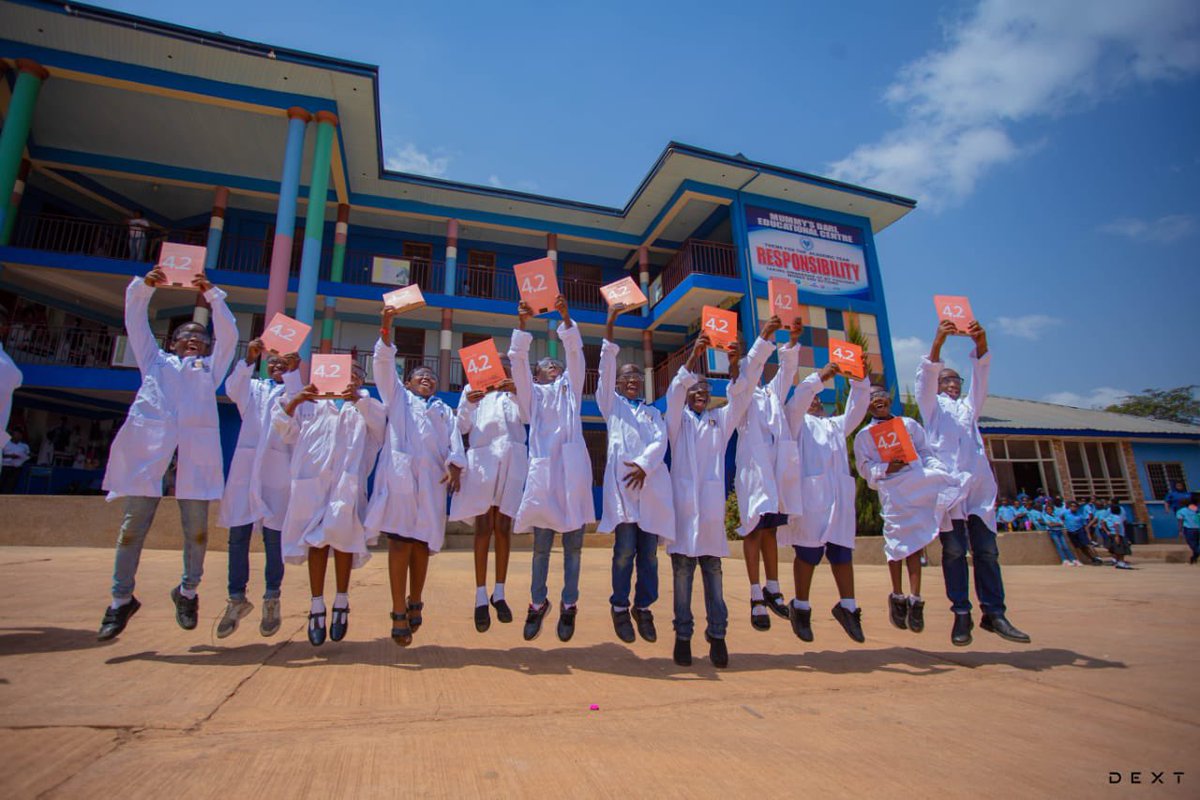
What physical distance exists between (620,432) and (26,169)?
19209 mm

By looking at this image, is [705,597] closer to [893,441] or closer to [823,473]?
[823,473]

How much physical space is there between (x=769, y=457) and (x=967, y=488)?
1.39 metres

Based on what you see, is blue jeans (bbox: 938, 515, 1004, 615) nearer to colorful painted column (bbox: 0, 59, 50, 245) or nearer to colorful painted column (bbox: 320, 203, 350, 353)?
colorful painted column (bbox: 320, 203, 350, 353)

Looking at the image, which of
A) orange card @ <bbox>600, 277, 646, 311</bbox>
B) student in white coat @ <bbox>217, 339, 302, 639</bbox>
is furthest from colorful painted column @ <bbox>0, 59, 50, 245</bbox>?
orange card @ <bbox>600, 277, 646, 311</bbox>

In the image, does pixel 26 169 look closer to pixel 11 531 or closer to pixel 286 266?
pixel 286 266

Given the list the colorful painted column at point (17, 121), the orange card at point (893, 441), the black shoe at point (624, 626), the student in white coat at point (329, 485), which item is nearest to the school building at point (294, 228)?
the colorful painted column at point (17, 121)

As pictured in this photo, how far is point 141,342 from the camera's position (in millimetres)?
3775

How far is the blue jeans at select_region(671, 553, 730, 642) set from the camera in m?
3.43

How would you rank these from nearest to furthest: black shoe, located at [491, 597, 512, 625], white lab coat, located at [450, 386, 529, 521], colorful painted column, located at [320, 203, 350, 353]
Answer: black shoe, located at [491, 597, 512, 625] → white lab coat, located at [450, 386, 529, 521] → colorful painted column, located at [320, 203, 350, 353]

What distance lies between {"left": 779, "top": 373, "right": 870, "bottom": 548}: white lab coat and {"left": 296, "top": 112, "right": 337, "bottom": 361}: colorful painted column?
11.9 metres

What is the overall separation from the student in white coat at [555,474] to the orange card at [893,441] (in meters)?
2.30

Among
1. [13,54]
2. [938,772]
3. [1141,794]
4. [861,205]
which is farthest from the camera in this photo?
[861,205]

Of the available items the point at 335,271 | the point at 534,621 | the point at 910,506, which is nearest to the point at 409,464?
the point at 534,621

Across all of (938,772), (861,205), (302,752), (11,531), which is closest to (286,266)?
(11,531)
